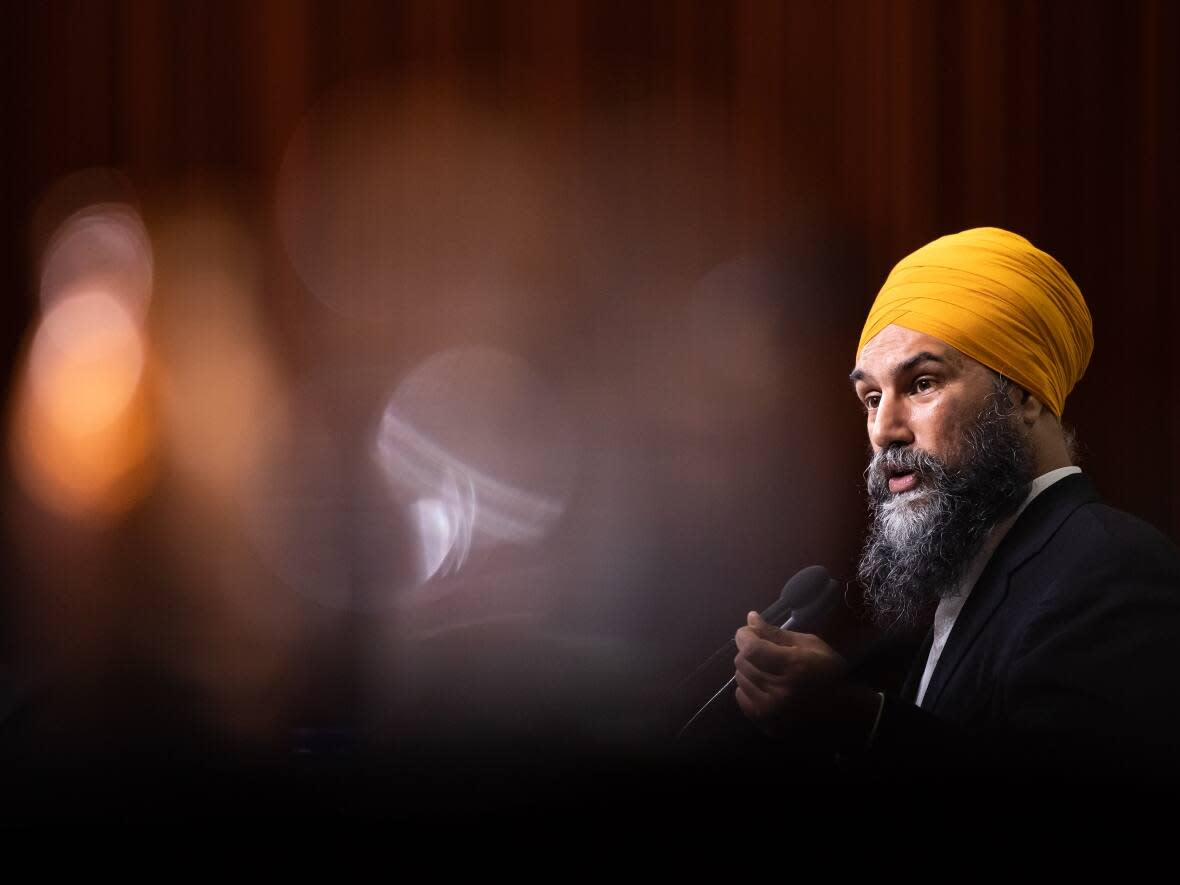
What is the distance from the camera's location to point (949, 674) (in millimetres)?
1172

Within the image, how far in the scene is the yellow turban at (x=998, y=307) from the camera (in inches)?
48.2

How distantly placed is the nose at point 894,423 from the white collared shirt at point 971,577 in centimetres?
16

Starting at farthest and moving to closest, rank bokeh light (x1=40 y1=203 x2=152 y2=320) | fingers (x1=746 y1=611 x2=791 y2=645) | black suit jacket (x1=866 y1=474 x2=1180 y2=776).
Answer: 1. bokeh light (x1=40 y1=203 x2=152 y2=320)
2. fingers (x1=746 y1=611 x2=791 y2=645)
3. black suit jacket (x1=866 y1=474 x2=1180 y2=776)

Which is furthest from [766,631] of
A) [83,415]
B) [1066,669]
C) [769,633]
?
[83,415]

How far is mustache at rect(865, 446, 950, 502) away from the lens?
4.00ft

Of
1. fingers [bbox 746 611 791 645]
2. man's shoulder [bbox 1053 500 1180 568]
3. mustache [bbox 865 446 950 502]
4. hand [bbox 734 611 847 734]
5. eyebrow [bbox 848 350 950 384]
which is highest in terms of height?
eyebrow [bbox 848 350 950 384]

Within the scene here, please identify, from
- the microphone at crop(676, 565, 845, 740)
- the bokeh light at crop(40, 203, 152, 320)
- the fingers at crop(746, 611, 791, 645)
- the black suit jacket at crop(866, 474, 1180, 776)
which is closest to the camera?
the black suit jacket at crop(866, 474, 1180, 776)

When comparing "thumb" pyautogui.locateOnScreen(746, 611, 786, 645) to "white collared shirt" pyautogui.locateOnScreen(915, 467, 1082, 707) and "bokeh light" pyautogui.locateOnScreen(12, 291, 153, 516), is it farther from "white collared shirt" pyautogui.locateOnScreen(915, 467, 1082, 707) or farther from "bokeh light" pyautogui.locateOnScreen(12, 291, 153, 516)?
"bokeh light" pyautogui.locateOnScreen(12, 291, 153, 516)

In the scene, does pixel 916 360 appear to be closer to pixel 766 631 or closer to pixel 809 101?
pixel 766 631

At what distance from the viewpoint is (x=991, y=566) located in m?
1.21

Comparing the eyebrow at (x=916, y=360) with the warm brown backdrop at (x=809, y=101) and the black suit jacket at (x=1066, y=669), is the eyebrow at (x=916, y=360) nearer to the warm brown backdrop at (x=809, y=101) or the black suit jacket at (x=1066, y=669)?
the black suit jacket at (x=1066, y=669)

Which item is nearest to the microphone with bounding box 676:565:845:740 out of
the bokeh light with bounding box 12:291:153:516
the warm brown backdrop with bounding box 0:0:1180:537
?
the warm brown backdrop with bounding box 0:0:1180:537

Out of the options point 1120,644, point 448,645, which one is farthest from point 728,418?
point 1120,644

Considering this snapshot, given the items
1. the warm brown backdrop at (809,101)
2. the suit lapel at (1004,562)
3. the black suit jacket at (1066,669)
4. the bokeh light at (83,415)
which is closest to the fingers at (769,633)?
the black suit jacket at (1066,669)
